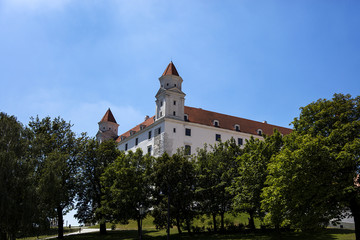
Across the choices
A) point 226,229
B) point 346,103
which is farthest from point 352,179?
point 226,229

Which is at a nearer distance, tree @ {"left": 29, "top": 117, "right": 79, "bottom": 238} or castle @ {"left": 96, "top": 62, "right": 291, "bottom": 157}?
tree @ {"left": 29, "top": 117, "right": 79, "bottom": 238}

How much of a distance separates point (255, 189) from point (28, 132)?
22.1 meters

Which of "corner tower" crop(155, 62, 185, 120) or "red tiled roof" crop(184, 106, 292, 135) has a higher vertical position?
"corner tower" crop(155, 62, 185, 120)

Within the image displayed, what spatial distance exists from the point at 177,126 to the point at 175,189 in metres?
26.5

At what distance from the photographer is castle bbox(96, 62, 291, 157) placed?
191 ft

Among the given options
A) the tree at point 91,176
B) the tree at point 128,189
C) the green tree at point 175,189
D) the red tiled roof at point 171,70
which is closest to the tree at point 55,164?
the tree at point 91,176

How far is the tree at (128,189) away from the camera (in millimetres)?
33406

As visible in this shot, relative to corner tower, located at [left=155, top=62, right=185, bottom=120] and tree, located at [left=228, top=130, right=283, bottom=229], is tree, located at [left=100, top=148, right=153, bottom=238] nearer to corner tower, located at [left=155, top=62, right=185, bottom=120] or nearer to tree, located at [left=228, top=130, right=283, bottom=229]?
tree, located at [left=228, top=130, right=283, bottom=229]

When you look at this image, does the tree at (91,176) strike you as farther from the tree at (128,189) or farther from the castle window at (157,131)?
the castle window at (157,131)

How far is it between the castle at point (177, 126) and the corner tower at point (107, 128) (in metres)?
15.2

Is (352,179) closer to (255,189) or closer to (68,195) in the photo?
(255,189)

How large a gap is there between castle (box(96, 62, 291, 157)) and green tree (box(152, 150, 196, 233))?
67.0 feet

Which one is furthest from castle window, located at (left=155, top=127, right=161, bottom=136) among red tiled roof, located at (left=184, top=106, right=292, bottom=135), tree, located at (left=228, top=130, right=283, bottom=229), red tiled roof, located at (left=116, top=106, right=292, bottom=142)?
tree, located at (left=228, top=130, right=283, bottom=229)

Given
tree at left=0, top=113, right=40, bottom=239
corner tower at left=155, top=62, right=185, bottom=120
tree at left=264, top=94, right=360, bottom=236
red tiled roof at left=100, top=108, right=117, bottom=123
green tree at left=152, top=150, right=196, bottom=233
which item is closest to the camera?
tree at left=264, top=94, right=360, bottom=236
